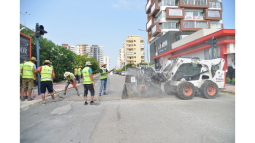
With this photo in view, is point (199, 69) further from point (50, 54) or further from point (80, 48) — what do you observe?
point (80, 48)

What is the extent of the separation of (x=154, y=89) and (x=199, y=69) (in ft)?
8.12

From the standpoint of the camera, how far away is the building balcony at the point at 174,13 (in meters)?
34.4

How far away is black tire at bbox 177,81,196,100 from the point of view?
727 centimetres

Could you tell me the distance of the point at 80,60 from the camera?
1216 inches

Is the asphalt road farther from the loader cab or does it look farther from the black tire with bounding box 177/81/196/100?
the loader cab

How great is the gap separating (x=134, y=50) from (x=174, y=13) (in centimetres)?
6041

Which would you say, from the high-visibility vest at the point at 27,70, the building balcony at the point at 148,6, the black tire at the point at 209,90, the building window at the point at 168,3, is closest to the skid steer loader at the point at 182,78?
the black tire at the point at 209,90

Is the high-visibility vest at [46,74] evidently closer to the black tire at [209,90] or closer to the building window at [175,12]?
the black tire at [209,90]

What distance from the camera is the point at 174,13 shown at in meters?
→ 34.5

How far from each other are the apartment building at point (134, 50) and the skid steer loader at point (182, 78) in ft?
279

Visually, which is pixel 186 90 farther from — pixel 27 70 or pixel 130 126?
pixel 27 70

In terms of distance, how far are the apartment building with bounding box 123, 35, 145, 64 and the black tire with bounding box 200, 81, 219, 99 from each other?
85.4 meters

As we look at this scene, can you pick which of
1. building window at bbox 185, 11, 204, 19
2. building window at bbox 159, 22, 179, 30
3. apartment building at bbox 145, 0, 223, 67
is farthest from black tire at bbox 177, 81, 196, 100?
building window at bbox 185, 11, 204, 19
